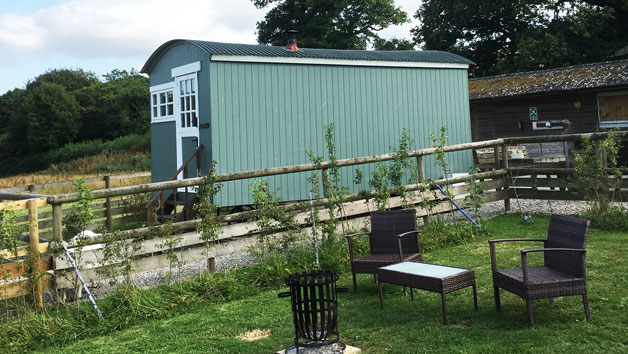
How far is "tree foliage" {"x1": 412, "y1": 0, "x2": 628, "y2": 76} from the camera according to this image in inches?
1019

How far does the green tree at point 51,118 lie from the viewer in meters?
37.7

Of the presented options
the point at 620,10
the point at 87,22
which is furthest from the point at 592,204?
the point at 87,22

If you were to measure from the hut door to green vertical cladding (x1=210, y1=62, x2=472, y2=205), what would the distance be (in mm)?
615

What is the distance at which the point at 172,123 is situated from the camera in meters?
10.4

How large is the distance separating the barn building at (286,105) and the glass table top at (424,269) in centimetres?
438

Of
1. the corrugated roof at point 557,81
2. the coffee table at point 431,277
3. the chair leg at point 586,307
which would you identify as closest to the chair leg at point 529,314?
the chair leg at point 586,307

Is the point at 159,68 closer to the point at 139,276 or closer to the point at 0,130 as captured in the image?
the point at 139,276

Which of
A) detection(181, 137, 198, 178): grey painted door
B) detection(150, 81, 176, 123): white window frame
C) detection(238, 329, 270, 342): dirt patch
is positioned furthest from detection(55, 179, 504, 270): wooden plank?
detection(150, 81, 176, 123): white window frame

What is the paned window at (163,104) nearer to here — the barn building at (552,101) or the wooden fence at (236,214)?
the wooden fence at (236,214)

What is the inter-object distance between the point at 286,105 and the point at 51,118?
107 ft

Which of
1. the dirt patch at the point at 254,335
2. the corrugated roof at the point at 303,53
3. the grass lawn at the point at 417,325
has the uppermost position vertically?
the corrugated roof at the point at 303,53

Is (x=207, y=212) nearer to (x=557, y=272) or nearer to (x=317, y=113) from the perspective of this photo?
(x=557, y=272)

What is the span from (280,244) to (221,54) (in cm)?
358

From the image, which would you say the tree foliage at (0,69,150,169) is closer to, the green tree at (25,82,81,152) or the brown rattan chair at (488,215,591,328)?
the green tree at (25,82,81,152)
